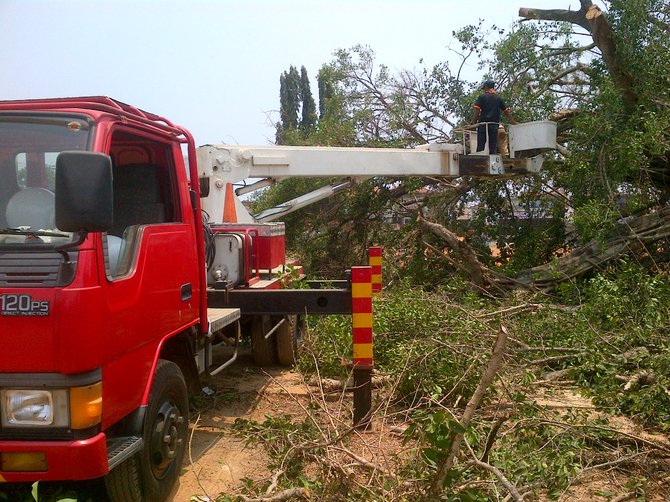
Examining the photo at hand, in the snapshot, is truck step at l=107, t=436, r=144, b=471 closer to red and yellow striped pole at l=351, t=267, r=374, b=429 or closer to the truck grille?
the truck grille

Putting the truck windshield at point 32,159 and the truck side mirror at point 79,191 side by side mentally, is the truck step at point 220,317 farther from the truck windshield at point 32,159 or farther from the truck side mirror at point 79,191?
the truck side mirror at point 79,191

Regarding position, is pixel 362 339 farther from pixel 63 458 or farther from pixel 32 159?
pixel 32 159

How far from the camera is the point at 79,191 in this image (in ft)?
8.96

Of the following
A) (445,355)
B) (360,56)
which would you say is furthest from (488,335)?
(360,56)

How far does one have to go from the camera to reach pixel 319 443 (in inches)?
151

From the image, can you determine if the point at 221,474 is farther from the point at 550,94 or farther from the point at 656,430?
the point at 550,94

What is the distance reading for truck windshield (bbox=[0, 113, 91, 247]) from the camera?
3121mm

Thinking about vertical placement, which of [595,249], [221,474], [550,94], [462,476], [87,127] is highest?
[550,94]

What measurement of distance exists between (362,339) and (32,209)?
266 cm

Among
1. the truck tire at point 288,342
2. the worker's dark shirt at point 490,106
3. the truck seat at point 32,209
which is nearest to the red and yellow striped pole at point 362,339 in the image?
the truck tire at point 288,342

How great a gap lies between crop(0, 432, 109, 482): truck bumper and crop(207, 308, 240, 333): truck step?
1.61 m

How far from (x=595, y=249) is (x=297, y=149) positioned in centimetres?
439

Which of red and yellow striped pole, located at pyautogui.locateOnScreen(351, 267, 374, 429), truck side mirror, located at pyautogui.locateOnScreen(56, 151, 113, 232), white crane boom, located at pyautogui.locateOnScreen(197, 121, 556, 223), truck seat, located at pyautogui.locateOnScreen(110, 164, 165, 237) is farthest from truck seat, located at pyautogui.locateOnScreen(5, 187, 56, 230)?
white crane boom, located at pyautogui.locateOnScreen(197, 121, 556, 223)

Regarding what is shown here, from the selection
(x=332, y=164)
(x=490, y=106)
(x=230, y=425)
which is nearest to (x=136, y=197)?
(x=230, y=425)
